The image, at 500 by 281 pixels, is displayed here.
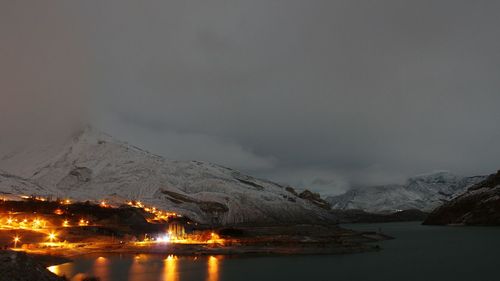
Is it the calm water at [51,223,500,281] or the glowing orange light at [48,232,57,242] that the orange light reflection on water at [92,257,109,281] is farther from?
the glowing orange light at [48,232,57,242]

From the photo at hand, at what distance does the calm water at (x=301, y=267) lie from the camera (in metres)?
97.2

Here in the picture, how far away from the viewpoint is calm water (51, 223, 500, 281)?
97250 mm

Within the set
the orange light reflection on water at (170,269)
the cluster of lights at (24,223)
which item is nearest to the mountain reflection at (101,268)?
the orange light reflection on water at (170,269)

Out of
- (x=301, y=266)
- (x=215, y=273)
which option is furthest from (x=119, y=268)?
(x=301, y=266)

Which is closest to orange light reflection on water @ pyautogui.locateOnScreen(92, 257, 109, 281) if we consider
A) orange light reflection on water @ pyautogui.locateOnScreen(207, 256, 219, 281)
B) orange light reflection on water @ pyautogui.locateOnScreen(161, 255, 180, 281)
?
orange light reflection on water @ pyautogui.locateOnScreen(161, 255, 180, 281)

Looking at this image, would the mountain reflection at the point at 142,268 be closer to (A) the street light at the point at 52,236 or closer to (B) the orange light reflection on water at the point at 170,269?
(B) the orange light reflection on water at the point at 170,269

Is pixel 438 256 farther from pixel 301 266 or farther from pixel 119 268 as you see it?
pixel 119 268

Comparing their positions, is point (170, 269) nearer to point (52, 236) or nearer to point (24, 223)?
point (52, 236)

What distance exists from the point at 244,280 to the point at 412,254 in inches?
2846

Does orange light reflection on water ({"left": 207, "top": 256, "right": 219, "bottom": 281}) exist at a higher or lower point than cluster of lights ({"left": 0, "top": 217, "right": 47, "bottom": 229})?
lower

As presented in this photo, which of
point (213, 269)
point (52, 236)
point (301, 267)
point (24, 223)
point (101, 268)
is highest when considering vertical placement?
point (24, 223)

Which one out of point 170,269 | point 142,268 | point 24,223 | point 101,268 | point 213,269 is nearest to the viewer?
point 101,268

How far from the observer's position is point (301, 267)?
114 meters

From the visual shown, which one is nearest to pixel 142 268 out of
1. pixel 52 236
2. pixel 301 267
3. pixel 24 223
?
pixel 301 267
